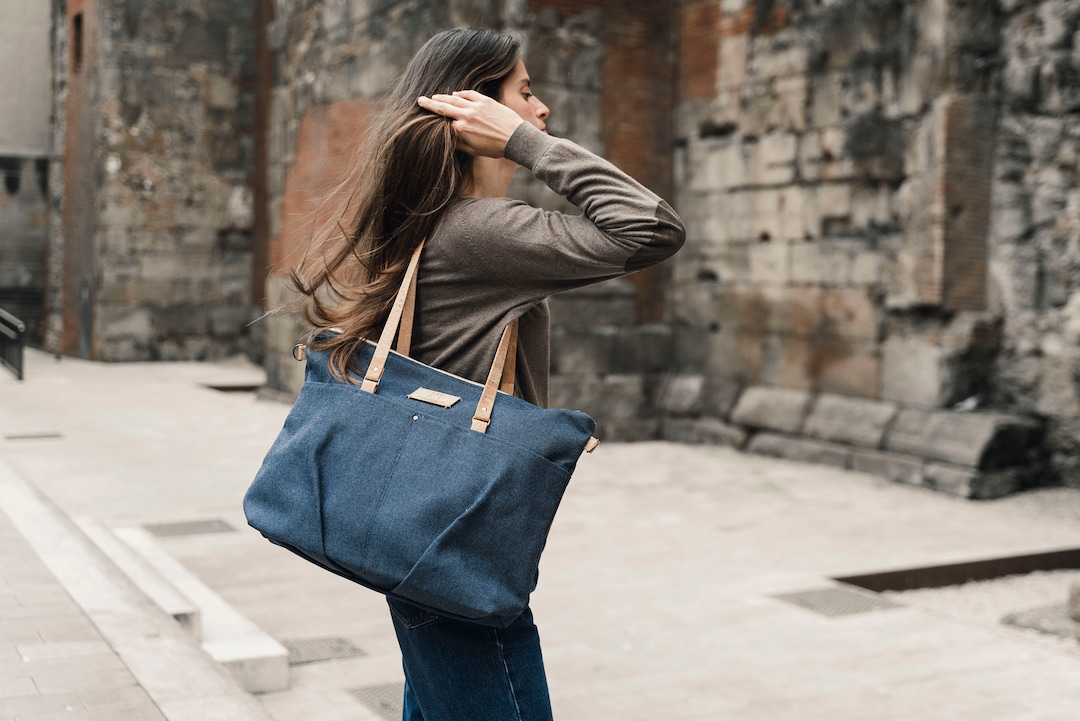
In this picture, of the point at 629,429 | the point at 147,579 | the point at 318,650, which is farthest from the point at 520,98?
the point at 629,429

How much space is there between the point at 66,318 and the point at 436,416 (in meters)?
17.7

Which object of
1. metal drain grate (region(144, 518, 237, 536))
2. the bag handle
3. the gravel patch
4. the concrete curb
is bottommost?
the gravel patch

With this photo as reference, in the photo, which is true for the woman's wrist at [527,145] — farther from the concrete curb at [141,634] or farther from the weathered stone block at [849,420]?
the weathered stone block at [849,420]

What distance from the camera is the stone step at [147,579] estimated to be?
13.3ft

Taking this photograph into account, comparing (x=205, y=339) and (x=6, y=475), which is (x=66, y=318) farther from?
(x=6, y=475)

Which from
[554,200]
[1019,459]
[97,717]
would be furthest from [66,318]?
[97,717]

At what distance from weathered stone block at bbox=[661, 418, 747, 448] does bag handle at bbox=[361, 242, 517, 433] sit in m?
7.69

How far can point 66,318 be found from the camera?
18.0 meters

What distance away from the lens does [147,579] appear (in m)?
4.56

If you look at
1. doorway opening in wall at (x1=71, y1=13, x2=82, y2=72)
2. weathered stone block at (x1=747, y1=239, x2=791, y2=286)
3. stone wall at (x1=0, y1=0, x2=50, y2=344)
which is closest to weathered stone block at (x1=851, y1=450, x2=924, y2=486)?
weathered stone block at (x1=747, y1=239, x2=791, y2=286)

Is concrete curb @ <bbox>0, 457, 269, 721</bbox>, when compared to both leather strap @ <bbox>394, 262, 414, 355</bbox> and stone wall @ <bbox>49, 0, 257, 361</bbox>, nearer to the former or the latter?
leather strap @ <bbox>394, 262, 414, 355</bbox>

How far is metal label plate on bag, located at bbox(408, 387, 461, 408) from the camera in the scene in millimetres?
1724

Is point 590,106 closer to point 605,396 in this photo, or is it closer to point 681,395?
point 605,396

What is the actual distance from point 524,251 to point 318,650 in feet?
9.24
